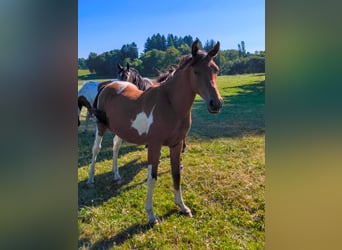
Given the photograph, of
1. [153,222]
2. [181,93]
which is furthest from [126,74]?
[153,222]

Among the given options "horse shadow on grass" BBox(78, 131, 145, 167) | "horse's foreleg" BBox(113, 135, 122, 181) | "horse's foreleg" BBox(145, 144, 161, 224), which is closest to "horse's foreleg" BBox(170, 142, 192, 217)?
"horse's foreleg" BBox(145, 144, 161, 224)

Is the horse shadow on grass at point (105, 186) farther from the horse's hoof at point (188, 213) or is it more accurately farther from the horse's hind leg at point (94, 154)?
the horse's hoof at point (188, 213)

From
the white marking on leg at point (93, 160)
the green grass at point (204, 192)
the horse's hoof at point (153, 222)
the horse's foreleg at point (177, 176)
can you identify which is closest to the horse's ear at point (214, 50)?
the green grass at point (204, 192)

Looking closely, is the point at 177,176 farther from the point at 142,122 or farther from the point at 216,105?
the point at 216,105

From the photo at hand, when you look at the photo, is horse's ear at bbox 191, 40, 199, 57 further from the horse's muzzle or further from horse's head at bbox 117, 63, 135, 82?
horse's head at bbox 117, 63, 135, 82

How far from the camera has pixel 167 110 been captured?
152cm

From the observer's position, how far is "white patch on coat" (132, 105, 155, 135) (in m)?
1.58

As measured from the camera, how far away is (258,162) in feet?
4.19

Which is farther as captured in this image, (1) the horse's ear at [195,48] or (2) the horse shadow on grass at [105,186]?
(2) the horse shadow on grass at [105,186]

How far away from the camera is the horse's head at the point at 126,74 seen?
5.04ft

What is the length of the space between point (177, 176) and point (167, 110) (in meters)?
0.41
